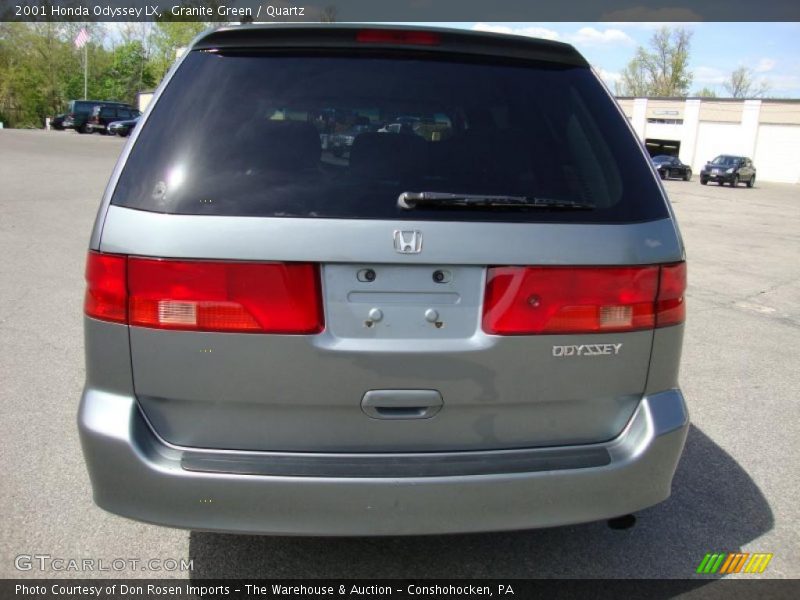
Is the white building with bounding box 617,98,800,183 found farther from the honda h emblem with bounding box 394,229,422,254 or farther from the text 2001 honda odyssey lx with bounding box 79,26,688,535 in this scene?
the honda h emblem with bounding box 394,229,422,254

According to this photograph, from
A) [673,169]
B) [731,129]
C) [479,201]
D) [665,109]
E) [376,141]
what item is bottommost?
[673,169]

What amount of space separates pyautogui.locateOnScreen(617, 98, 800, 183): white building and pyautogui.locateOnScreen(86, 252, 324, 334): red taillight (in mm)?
50375

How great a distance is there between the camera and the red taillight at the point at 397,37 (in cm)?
244

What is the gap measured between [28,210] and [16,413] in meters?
9.13

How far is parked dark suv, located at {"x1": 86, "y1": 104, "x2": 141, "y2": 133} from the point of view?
46566mm

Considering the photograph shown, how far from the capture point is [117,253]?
86.3 inches

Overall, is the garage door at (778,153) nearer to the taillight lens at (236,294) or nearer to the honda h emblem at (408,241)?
the honda h emblem at (408,241)

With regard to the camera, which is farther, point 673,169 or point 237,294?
point 673,169

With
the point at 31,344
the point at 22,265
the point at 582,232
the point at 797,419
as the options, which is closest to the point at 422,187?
the point at 582,232

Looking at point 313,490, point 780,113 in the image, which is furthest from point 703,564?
point 780,113

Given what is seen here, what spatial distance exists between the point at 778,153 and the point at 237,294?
188 feet

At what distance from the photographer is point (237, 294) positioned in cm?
215

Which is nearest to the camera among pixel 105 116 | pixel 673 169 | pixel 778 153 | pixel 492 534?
pixel 492 534

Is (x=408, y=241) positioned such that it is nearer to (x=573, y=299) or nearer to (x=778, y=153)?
(x=573, y=299)
